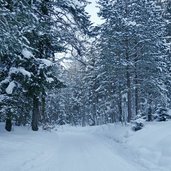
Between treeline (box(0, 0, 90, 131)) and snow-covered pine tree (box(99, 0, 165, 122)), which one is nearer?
treeline (box(0, 0, 90, 131))

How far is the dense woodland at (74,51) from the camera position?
12809 mm

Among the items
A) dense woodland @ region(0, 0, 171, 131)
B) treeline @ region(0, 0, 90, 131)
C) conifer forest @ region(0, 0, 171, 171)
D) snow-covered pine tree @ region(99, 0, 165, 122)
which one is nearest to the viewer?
conifer forest @ region(0, 0, 171, 171)

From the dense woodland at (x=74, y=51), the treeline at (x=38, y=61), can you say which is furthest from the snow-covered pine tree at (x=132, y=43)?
the treeline at (x=38, y=61)

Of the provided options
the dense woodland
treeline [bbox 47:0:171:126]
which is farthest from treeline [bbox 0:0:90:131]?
treeline [bbox 47:0:171:126]

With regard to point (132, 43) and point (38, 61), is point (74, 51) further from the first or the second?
point (132, 43)

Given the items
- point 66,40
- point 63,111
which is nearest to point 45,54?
point 66,40

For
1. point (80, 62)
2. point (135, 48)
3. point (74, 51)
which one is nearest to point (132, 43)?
point (135, 48)

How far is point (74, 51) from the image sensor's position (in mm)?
21281

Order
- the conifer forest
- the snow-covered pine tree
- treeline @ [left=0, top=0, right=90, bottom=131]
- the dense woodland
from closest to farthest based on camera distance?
the conifer forest, the dense woodland, treeline @ [left=0, top=0, right=90, bottom=131], the snow-covered pine tree

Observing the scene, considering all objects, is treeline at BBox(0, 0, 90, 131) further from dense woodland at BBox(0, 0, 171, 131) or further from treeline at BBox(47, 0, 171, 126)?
treeline at BBox(47, 0, 171, 126)

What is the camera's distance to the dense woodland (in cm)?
1281

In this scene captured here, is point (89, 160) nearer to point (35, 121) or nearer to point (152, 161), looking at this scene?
point (152, 161)

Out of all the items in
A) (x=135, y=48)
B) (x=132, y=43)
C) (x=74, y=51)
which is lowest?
(x=74, y=51)

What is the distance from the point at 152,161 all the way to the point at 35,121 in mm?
13275
